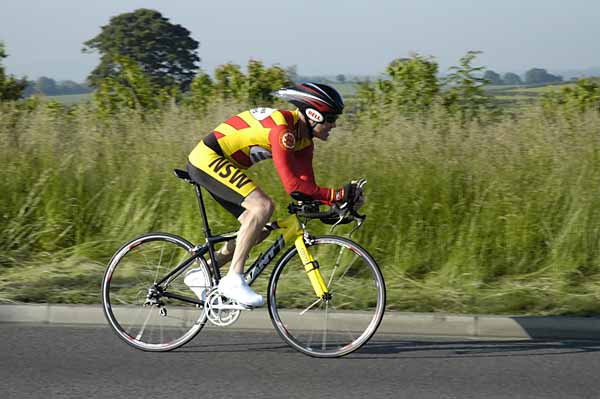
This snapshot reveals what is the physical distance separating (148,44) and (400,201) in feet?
68.3

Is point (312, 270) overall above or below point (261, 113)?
below

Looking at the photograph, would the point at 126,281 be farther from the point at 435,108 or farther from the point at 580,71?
the point at 580,71

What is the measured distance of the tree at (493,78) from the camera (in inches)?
522

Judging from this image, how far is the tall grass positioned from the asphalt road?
0.88 m

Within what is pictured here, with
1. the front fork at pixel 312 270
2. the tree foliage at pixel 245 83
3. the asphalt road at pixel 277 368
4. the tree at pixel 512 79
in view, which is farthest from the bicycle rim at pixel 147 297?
the tree foliage at pixel 245 83

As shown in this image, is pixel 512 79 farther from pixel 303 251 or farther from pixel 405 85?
pixel 303 251

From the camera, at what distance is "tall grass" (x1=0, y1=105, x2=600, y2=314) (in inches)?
311

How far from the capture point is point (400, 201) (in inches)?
346

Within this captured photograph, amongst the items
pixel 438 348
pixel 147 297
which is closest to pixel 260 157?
pixel 147 297

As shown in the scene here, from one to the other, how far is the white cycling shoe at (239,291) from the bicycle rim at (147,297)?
0.33 meters

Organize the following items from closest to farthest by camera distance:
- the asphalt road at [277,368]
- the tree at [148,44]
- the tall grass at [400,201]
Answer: the asphalt road at [277,368], the tall grass at [400,201], the tree at [148,44]

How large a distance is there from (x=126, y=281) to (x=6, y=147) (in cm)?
416

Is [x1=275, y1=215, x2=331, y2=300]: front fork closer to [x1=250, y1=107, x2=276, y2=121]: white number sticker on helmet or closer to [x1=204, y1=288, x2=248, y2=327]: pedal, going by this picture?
[x1=204, y1=288, x2=248, y2=327]: pedal

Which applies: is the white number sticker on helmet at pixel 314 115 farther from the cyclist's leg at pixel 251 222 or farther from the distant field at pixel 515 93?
the distant field at pixel 515 93
